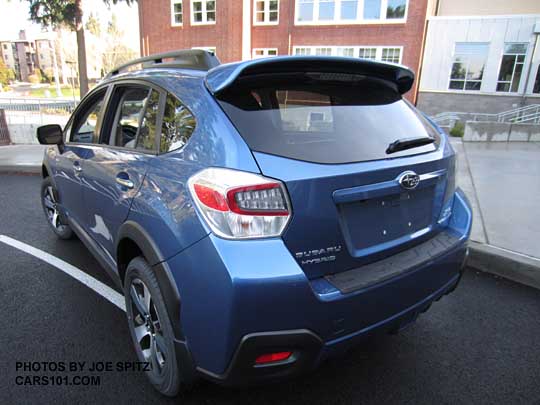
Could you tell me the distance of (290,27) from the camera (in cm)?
2241

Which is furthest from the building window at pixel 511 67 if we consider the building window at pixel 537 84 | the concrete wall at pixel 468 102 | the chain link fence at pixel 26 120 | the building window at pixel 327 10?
the chain link fence at pixel 26 120

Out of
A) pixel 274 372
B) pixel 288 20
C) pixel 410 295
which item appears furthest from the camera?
pixel 288 20

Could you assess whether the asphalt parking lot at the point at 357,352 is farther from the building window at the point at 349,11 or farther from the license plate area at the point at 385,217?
the building window at the point at 349,11

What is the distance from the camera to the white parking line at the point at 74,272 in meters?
3.22

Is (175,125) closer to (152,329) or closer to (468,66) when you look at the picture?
(152,329)

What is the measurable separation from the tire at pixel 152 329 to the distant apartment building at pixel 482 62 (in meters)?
22.3

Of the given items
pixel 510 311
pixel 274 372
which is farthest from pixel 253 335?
pixel 510 311

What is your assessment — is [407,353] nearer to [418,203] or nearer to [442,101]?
[418,203]

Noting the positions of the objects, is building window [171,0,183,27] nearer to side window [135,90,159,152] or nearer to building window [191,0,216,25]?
building window [191,0,216,25]

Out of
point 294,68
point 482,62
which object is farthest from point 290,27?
point 294,68

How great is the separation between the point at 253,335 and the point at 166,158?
3.21 feet

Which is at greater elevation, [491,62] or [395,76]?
[491,62]

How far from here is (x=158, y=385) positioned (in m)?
2.12

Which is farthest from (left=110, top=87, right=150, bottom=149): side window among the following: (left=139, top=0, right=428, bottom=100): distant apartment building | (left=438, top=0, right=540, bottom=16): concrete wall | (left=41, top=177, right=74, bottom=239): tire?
(left=438, top=0, right=540, bottom=16): concrete wall
